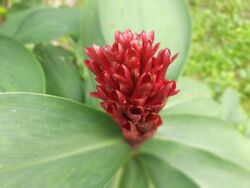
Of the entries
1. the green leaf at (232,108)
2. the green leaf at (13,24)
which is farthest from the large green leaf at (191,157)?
the green leaf at (13,24)

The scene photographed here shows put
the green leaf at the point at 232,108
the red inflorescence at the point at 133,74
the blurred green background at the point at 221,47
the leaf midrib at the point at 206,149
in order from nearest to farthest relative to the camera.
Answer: the red inflorescence at the point at 133,74, the leaf midrib at the point at 206,149, the green leaf at the point at 232,108, the blurred green background at the point at 221,47

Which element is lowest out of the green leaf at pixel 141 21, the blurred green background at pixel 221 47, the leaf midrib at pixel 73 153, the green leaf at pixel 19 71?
the leaf midrib at pixel 73 153

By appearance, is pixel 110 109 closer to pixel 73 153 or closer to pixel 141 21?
pixel 73 153

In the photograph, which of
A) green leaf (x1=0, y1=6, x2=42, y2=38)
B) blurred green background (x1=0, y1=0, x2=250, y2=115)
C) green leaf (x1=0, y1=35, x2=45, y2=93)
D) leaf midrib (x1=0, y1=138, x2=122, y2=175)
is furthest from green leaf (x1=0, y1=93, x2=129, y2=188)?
blurred green background (x1=0, y1=0, x2=250, y2=115)

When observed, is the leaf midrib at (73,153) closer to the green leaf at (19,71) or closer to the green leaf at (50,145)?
the green leaf at (50,145)

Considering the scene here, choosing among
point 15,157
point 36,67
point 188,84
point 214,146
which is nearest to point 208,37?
point 188,84

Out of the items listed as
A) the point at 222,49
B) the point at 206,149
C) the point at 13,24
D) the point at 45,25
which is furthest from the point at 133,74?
the point at 222,49
